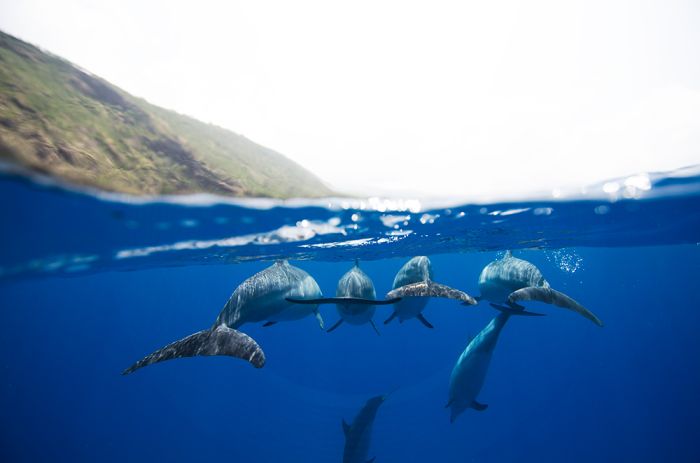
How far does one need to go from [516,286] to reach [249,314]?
7110 millimetres

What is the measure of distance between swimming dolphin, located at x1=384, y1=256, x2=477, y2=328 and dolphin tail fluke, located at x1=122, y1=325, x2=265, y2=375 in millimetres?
2839

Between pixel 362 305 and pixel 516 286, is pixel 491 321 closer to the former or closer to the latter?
pixel 516 286

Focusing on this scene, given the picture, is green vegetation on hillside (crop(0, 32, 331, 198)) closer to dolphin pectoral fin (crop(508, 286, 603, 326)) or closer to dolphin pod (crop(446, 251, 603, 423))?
dolphin pectoral fin (crop(508, 286, 603, 326))

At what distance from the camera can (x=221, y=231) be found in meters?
11.4

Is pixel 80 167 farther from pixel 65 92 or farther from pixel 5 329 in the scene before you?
pixel 5 329

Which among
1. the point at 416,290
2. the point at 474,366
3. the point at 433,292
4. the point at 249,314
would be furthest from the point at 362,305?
the point at 474,366

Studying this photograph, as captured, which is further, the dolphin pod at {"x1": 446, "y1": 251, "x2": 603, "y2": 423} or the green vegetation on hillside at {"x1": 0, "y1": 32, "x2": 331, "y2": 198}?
the dolphin pod at {"x1": 446, "y1": 251, "x2": 603, "y2": 423}

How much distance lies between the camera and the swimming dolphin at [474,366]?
31.3 ft

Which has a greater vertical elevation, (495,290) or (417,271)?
(417,271)

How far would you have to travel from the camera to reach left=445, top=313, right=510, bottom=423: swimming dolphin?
953 cm

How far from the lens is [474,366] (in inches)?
394

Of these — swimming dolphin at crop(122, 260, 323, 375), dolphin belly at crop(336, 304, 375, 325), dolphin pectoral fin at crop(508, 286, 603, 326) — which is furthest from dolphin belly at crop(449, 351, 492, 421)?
swimming dolphin at crop(122, 260, 323, 375)

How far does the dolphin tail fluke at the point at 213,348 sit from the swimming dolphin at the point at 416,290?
9.32 ft

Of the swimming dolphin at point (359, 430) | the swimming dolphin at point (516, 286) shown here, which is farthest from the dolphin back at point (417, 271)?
the swimming dolphin at point (359, 430)
